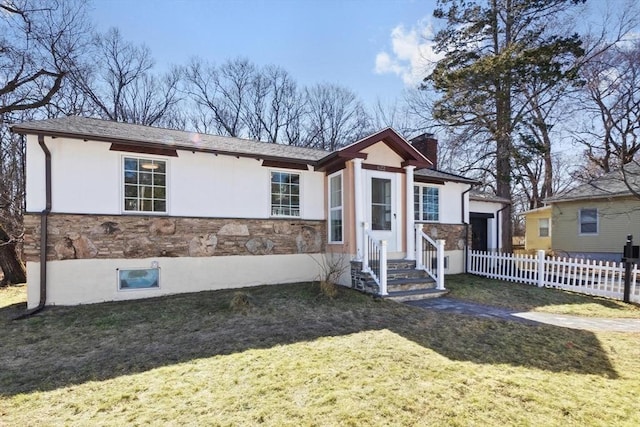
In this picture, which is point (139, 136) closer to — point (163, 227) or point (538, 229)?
point (163, 227)

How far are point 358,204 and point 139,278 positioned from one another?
212 inches

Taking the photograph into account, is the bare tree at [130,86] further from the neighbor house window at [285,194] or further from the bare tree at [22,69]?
the neighbor house window at [285,194]

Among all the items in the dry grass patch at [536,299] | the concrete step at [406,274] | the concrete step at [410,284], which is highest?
the concrete step at [406,274]

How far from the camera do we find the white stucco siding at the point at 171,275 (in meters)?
6.90

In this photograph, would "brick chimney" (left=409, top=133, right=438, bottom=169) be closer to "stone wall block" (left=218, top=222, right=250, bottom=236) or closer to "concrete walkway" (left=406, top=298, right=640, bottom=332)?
"concrete walkway" (left=406, top=298, right=640, bottom=332)

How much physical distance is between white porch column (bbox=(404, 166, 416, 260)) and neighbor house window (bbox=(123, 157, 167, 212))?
617 centimetres

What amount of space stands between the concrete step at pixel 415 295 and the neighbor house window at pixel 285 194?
3.48 m

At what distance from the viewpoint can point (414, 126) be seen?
19.8m

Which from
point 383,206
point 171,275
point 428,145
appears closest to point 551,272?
point 383,206

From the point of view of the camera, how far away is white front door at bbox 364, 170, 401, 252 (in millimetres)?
8867

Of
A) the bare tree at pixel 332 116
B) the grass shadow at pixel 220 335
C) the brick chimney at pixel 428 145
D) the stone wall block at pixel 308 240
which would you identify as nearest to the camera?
the grass shadow at pixel 220 335

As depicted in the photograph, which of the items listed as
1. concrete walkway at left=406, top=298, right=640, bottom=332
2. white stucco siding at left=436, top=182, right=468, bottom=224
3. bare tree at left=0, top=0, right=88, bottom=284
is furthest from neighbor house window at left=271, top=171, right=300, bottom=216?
bare tree at left=0, top=0, right=88, bottom=284

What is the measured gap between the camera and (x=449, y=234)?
11.5 metres

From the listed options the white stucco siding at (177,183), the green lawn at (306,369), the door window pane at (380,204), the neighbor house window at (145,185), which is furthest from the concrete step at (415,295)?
the neighbor house window at (145,185)
